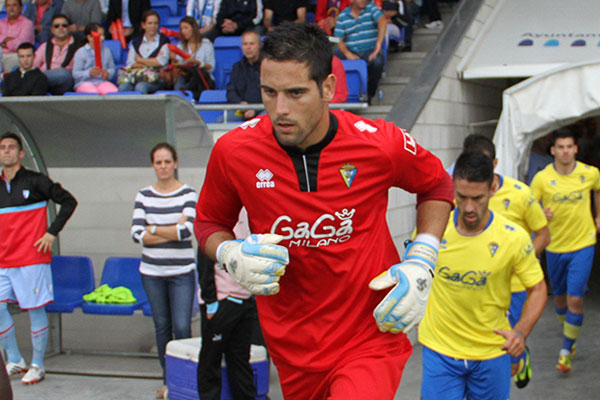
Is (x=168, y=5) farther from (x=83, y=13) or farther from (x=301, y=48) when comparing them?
(x=301, y=48)

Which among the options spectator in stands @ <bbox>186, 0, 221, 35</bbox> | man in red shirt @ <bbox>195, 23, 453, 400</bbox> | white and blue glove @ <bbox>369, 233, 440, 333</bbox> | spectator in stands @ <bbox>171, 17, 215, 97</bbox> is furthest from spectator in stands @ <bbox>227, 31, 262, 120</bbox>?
white and blue glove @ <bbox>369, 233, 440, 333</bbox>

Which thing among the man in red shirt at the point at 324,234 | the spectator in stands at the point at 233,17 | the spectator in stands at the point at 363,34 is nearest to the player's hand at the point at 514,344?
the man in red shirt at the point at 324,234

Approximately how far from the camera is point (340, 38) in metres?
10.1

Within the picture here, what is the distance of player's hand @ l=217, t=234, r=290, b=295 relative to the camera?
283 centimetres

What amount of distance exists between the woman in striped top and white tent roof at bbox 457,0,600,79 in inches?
220

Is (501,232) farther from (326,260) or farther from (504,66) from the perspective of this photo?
(504,66)

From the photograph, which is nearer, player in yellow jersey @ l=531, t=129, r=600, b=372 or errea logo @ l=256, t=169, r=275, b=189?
errea logo @ l=256, t=169, r=275, b=189

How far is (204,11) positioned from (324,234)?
918 cm

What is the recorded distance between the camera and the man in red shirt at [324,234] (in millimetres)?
2898

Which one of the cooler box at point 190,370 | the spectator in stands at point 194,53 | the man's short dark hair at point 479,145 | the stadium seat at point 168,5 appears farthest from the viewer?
the stadium seat at point 168,5

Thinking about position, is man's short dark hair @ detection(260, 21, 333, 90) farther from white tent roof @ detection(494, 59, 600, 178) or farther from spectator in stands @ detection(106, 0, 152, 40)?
spectator in stands @ detection(106, 0, 152, 40)

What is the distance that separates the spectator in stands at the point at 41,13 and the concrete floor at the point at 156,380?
612cm

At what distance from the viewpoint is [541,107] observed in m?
9.16

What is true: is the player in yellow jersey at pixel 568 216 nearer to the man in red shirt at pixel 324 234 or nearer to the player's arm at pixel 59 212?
the player's arm at pixel 59 212
